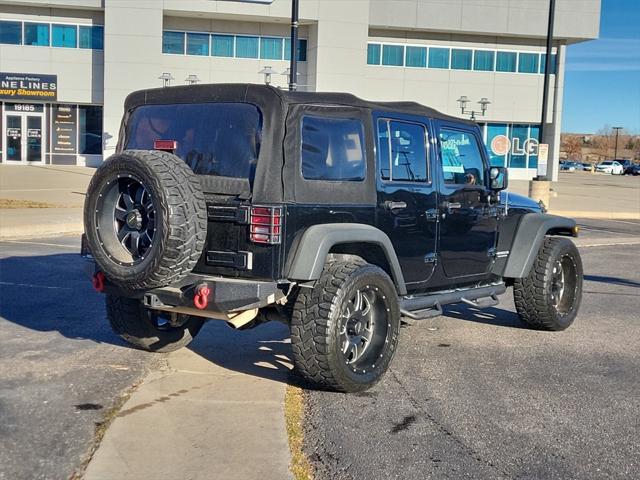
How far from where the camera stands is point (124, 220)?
205 inches

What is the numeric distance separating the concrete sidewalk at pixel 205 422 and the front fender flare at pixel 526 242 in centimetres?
228

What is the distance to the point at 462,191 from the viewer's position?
664 centimetres

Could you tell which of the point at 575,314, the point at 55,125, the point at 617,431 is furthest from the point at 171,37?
the point at 617,431

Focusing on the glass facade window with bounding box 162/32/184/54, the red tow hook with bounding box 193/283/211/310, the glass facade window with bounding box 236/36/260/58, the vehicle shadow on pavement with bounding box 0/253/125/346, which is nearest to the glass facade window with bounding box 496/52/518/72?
the glass facade window with bounding box 236/36/260/58

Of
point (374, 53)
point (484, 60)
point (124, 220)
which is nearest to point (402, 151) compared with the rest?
point (124, 220)

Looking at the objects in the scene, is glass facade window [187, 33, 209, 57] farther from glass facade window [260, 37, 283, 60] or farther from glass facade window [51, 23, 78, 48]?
glass facade window [51, 23, 78, 48]

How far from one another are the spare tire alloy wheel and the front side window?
1557 inches

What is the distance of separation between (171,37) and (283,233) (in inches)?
1545

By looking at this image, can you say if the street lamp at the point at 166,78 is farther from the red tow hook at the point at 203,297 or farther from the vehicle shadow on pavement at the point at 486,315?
the red tow hook at the point at 203,297

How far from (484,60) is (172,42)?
60.0ft

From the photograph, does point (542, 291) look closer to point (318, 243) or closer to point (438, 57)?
point (318, 243)

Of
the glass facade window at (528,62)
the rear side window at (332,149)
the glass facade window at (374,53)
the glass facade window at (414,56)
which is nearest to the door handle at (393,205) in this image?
the rear side window at (332,149)

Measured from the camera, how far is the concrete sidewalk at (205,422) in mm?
4105

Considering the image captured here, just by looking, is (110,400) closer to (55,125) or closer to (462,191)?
(462,191)
